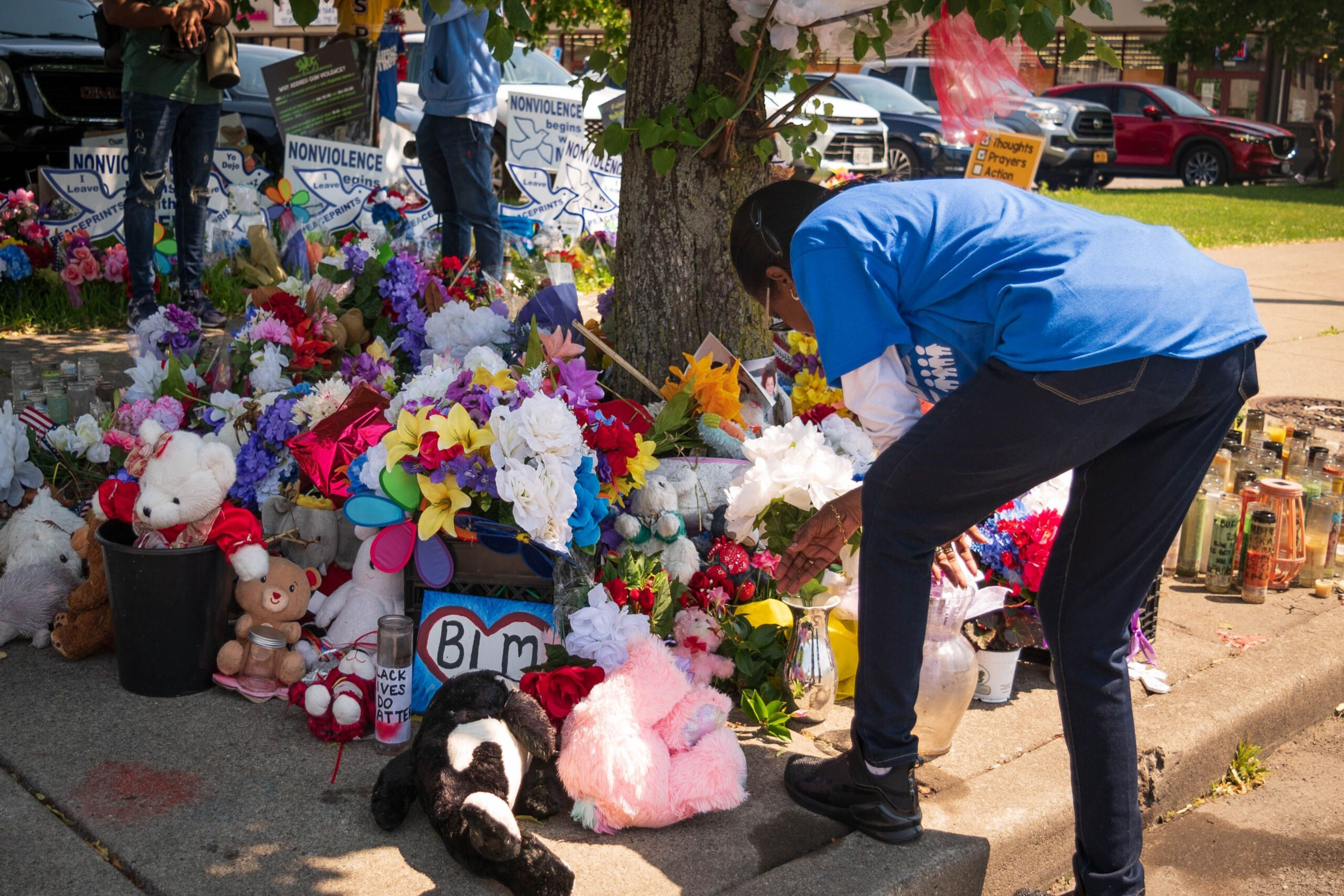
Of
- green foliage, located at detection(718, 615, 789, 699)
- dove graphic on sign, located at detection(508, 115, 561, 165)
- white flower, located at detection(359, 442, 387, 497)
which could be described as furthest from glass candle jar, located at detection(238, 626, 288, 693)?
dove graphic on sign, located at detection(508, 115, 561, 165)

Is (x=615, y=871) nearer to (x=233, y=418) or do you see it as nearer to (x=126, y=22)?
(x=233, y=418)

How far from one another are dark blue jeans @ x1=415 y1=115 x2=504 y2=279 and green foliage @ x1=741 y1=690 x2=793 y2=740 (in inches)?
115

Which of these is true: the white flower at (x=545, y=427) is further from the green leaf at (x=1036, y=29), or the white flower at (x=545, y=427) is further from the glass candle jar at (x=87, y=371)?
the glass candle jar at (x=87, y=371)

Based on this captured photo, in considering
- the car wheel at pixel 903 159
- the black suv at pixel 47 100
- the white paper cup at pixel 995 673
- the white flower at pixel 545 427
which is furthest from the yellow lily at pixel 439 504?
the car wheel at pixel 903 159

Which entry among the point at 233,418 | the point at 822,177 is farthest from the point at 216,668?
the point at 822,177

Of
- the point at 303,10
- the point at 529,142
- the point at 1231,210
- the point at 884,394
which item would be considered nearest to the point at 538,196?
the point at 529,142

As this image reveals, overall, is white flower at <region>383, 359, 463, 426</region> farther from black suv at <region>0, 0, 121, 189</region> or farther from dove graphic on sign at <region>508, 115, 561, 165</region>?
dove graphic on sign at <region>508, 115, 561, 165</region>

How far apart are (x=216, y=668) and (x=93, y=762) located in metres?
0.42

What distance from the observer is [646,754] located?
234cm

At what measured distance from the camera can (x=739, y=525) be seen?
297 cm

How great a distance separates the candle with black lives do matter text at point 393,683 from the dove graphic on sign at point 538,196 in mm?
6095

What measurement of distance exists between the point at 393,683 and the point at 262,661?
0.42 meters

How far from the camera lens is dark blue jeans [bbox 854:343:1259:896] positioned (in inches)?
77.3

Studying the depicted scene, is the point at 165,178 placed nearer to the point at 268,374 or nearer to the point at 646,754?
the point at 268,374
